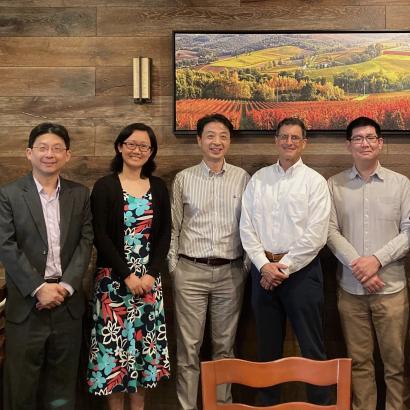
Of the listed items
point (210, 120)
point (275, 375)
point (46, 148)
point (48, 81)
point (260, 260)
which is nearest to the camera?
point (275, 375)

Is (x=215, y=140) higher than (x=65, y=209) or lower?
higher

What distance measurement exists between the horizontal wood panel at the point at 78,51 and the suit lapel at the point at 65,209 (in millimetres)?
1058

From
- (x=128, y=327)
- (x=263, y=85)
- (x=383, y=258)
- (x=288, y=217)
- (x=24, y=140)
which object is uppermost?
(x=263, y=85)

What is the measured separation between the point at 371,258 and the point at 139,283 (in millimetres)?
1237

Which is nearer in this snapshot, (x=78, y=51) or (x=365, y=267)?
(x=365, y=267)

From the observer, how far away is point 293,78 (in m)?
3.12

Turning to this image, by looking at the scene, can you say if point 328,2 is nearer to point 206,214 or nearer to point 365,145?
point 365,145

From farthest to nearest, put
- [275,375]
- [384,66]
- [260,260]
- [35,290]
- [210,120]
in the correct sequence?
[384,66], [210,120], [260,260], [35,290], [275,375]

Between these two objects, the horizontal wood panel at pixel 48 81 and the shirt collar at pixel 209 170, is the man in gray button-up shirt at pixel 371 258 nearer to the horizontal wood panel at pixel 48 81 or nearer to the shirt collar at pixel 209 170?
the shirt collar at pixel 209 170

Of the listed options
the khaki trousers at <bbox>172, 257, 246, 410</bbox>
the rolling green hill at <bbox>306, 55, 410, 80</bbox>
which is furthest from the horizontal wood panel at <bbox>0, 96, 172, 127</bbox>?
the rolling green hill at <bbox>306, 55, 410, 80</bbox>

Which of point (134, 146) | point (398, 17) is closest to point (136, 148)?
point (134, 146)

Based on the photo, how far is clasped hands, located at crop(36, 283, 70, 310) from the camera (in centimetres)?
233

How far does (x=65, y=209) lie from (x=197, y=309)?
3.04 ft

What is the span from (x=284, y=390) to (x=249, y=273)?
2.69 ft
